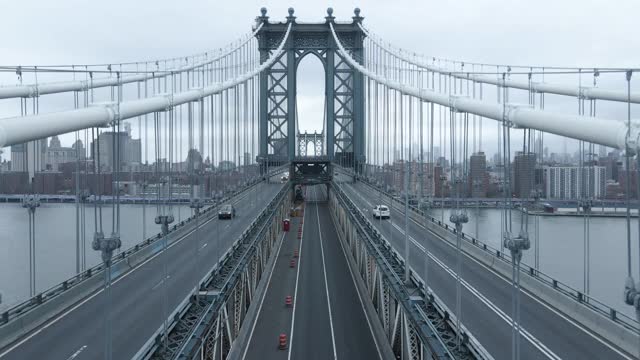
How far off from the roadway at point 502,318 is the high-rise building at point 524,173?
2.65 meters

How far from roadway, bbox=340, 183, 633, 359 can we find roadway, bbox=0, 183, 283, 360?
6.50m

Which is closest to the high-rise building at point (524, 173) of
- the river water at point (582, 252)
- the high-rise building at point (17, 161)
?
the river water at point (582, 252)

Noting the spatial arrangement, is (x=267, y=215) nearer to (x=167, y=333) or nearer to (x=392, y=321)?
(x=392, y=321)

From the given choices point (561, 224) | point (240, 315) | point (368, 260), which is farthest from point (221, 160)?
point (561, 224)

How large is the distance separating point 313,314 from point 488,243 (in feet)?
39.1

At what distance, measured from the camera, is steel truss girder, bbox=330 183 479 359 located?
446 inches

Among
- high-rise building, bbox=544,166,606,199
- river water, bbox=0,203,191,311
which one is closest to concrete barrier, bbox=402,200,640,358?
high-rise building, bbox=544,166,606,199

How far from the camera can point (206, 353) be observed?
13883mm

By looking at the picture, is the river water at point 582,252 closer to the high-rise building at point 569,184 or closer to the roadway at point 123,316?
the high-rise building at point 569,184

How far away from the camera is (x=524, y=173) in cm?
1466

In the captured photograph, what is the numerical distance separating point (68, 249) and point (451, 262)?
22281 millimetres

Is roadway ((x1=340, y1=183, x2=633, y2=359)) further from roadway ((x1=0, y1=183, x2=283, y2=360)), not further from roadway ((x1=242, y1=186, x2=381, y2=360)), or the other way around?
roadway ((x1=0, y1=183, x2=283, y2=360))

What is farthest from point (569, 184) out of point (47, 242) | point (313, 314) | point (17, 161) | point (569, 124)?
point (47, 242)

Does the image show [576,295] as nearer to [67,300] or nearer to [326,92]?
[67,300]
